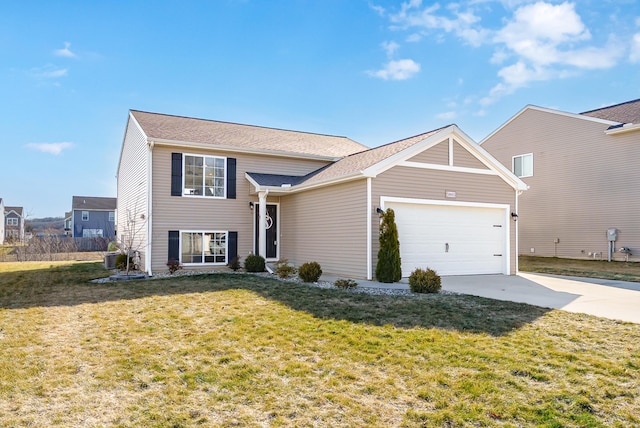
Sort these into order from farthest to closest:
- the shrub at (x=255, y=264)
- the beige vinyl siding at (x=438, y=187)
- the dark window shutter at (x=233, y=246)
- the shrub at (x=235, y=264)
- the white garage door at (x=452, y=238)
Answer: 1. the dark window shutter at (x=233, y=246)
2. the shrub at (x=235, y=264)
3. the shrub at (x=255, y=264)
4. the white garage door at (x=452, y=238)
5. the beige vinyl siding at (x=438, y=187)

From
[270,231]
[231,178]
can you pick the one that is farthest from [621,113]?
[231,178]

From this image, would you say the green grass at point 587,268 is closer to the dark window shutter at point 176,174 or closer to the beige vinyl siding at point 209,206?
the beige vinyl siding at point 209,206

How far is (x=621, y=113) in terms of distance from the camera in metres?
18.8

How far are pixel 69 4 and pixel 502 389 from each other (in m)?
14.6

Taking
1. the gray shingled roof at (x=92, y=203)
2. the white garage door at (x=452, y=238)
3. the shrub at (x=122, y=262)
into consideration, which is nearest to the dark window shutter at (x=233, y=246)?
the shrub at (x=122, y=262)

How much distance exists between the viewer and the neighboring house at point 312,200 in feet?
40.3

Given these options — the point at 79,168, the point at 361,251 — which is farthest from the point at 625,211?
the point at 79,168

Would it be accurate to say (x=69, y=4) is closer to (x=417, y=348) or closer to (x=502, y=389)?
(x=417, y=348)

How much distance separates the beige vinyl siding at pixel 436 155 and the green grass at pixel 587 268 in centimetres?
574

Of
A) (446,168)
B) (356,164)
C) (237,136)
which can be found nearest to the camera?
(446,168)

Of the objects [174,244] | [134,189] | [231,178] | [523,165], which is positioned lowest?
[174,244]

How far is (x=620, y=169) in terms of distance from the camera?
17.8 meters

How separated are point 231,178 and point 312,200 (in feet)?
10.5

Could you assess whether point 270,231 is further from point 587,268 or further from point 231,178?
point 587,268
